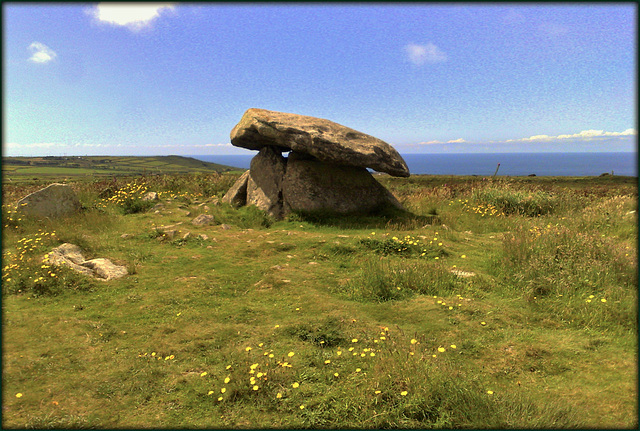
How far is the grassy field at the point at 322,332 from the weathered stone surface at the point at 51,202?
0.71 m

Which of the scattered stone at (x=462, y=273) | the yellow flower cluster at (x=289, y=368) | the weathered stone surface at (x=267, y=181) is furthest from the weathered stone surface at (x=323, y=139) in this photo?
the yellow flower cluster at (x=289, y=368)

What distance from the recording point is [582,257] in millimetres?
Result: 6727

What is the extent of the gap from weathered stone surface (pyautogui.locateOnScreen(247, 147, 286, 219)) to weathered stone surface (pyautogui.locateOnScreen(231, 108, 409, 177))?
41.6 inches

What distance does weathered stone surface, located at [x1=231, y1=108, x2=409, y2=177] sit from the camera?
12.4 m

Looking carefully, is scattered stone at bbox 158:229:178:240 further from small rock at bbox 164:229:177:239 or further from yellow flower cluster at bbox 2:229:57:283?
yellow flower cluster at bbox 2:229:57:283

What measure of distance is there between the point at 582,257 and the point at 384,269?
12.5 ft

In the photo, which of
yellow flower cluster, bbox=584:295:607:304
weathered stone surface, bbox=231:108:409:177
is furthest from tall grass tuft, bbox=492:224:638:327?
weathered stone surface, bbox=231:108:409:177

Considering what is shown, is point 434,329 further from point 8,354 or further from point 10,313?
point 10,313

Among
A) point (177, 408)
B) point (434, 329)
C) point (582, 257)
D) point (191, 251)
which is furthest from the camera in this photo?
point (191, 251)

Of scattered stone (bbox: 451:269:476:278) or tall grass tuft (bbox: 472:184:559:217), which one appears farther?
tall grass tuft (bbox: 472:184:559:217)

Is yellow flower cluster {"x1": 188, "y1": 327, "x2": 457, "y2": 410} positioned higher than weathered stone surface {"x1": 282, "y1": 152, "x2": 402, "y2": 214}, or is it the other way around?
weathered stone surface {"x1": 282, "y1": 152, "x2": 402, "y2": 214}

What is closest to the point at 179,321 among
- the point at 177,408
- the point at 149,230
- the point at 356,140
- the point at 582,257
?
the point at 177,408

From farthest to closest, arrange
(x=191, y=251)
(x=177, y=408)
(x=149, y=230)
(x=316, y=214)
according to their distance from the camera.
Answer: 1. (x=316, y=214)
2. (x=149, y=230)
3. (x=191, y=251)
4. (x=177, y=408)

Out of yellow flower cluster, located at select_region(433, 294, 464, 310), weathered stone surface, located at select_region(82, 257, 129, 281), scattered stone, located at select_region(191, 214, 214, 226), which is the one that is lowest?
weathered stone surface, located at select_region(82, 257, 129, 281)
